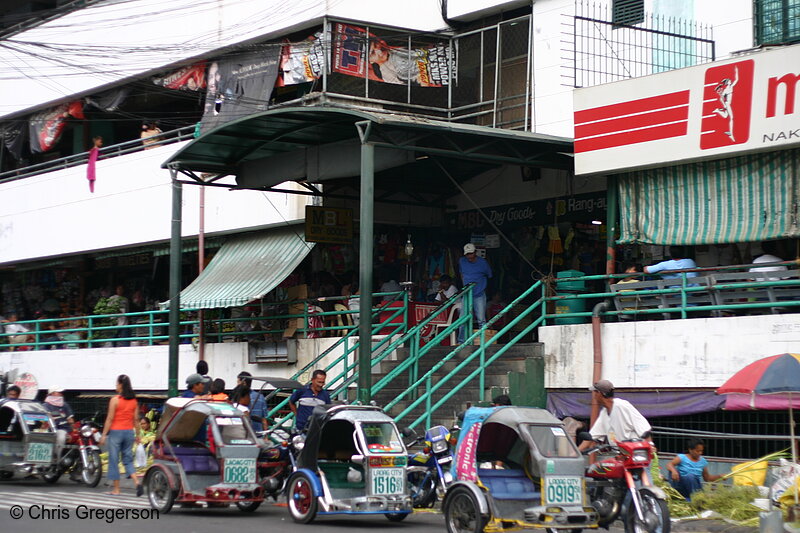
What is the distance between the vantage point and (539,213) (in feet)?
70.2

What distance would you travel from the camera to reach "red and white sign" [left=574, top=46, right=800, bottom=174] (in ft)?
50.0

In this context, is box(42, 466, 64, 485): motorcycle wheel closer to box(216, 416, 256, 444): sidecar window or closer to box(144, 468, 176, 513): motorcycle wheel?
box(144, 468, 176, 513): motorcycle wheel

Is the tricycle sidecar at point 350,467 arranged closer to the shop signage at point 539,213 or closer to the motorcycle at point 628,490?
the motorcycle at point 628,490

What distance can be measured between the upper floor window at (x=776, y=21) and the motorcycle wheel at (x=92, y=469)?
12.1 meters

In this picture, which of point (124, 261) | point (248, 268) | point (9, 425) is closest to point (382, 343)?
point (248, 268)

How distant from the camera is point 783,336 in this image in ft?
46.9

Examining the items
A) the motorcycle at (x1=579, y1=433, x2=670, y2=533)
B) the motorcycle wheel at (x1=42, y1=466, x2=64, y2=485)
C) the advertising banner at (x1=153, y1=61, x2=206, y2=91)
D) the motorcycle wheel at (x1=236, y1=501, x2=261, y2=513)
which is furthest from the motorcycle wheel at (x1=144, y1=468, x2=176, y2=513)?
the advertising banner at (x1=153, y1=61, x2=206, y2=91)

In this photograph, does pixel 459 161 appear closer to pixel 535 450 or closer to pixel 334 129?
pixel 334 129

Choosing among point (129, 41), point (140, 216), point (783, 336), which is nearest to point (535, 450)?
point (783, 336)

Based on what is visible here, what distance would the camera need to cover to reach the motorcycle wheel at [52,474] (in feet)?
56.8

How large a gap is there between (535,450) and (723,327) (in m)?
5.16

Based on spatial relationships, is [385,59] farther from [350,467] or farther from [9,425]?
[350,467]

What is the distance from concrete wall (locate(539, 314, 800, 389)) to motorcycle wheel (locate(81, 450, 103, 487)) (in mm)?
7155

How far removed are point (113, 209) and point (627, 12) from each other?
51.1ft
